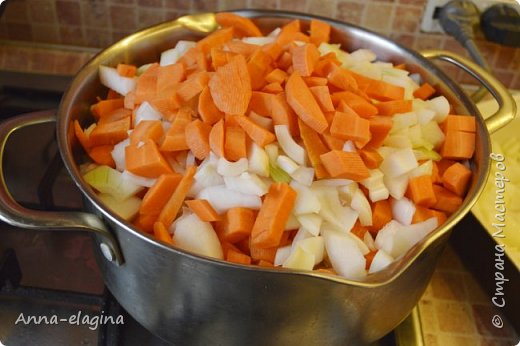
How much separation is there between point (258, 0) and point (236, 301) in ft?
2.54

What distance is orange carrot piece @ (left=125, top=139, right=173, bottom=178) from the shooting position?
0.85 meters

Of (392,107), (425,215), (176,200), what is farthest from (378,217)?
(176,200)

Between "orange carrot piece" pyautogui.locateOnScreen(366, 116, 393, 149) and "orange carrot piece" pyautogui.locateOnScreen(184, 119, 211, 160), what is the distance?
24 centimetres

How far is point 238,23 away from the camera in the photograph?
112 cm

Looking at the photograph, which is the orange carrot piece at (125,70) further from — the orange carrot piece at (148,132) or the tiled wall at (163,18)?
the tiled wall at (163,18)

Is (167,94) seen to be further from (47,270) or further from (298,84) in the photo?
(47,270)

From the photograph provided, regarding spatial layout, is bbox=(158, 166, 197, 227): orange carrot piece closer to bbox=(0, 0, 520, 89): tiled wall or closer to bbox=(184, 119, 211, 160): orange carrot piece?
bbox=(184, 119, 211, 160): orange carrot piece

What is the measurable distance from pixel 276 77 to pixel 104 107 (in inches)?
11.4

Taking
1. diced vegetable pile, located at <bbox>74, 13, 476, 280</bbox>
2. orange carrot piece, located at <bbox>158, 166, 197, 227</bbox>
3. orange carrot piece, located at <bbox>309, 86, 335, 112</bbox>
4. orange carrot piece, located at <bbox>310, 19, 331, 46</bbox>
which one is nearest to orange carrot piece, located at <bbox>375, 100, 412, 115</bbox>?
diced vegetable pile, located at <bbox>74, 13, 476, 280</bbox>

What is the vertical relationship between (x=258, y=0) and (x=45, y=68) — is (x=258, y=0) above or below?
above

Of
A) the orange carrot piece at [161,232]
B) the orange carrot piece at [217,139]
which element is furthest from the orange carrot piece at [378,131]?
the orange carrot piece at [161,232]

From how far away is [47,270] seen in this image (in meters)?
1.01

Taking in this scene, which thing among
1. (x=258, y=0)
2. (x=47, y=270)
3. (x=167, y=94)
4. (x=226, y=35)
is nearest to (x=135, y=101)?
(x=167, y=94)

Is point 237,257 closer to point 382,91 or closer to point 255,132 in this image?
point 255,132
